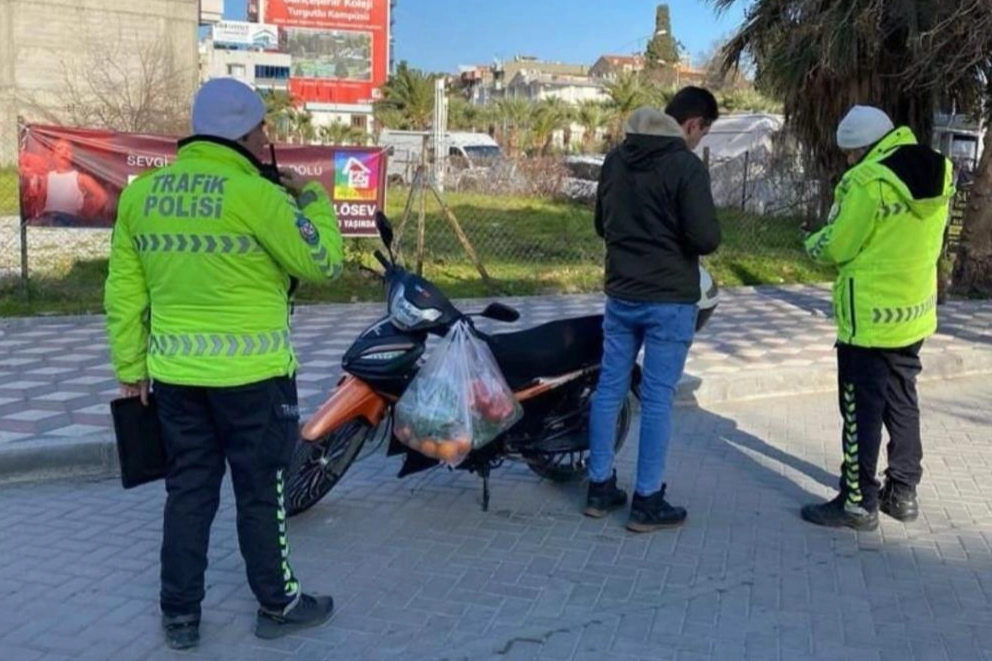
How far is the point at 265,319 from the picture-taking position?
354cm

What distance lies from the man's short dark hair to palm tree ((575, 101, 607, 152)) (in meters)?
42.2

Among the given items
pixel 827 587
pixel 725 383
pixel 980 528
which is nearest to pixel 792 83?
pixel 725 383

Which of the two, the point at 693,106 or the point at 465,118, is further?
the point at 465,118

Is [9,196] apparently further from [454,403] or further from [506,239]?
[454,403]

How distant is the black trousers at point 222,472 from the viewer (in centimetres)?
356

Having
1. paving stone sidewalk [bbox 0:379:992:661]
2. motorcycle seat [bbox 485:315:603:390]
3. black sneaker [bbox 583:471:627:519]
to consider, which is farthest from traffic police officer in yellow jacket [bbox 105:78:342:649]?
black sneaker [bbox 583:471:627:519]

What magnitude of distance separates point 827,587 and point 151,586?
271 cm

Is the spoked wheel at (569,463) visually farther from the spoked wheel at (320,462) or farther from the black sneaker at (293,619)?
the black sneaker at (293,619)

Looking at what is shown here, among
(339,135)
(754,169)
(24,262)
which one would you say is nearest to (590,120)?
(339,135)

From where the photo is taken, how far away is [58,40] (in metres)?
44.4

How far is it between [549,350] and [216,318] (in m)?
1.92

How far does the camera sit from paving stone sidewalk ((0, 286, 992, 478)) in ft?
19.5

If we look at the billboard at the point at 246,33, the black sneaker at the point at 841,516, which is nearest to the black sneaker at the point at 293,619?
the black sneaker at the point at 841,516

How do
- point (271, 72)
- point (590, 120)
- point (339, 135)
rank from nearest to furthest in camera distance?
point (339, 135) < point (590, 120) < point (271, 72)
